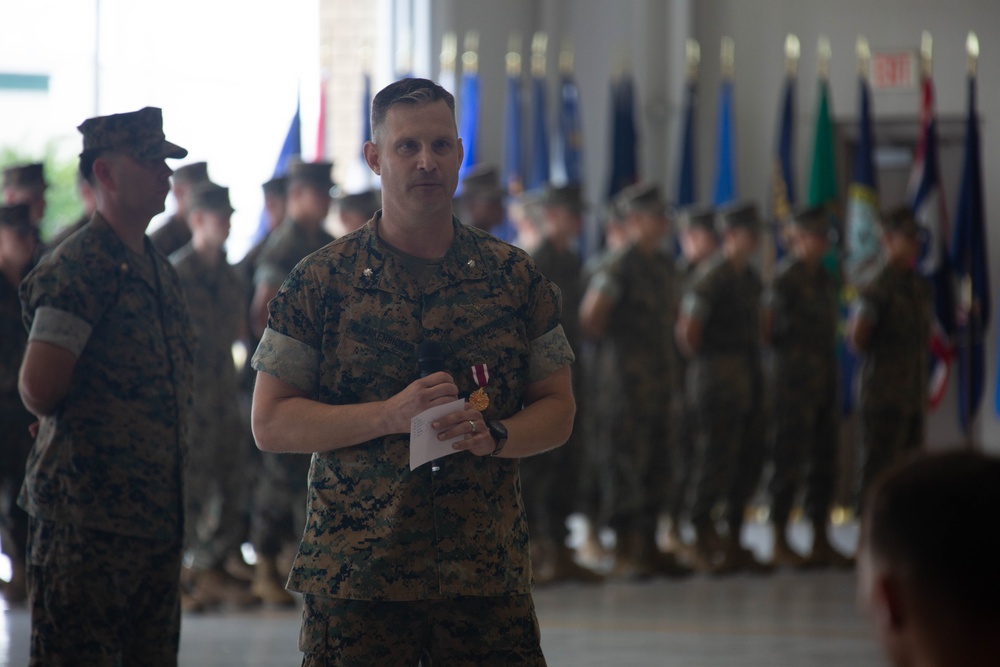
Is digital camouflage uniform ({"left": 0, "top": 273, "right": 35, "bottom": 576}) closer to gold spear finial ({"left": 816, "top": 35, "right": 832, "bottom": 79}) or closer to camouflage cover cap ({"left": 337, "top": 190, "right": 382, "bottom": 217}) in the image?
camouflage cover cap ({"left": 337, "top": 190, "right": 382, "bottom": 217})

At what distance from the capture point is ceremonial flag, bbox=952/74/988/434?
7.50m

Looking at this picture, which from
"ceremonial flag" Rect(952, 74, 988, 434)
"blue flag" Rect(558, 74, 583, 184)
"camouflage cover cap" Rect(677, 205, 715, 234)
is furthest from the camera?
"blue flag" Rect(558, 74, 583, 184)

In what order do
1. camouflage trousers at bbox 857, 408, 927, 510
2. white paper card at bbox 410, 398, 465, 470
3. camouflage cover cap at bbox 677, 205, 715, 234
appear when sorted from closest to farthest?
white paper card at bbox 410, 398, 465, 470 → camouflage trousers at bbox 857, 408, 927, 510 → camouflage cover cap at bbox 677, 205, 715, 234

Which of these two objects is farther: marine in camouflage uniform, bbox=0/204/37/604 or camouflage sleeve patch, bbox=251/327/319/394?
marine in camouflage uniform, bbox=0/204/37/604

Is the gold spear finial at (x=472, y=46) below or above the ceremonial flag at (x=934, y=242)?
above

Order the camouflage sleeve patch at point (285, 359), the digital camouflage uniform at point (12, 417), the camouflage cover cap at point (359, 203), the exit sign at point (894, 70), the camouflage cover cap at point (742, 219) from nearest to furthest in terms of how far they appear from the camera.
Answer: the camouflage sleeve patch at point (285, 359), the digital camouflage uniform at point (12, 417), the camouflage cover cap at point (359, 203), the camouflage cover cap at point (742, 219), the exit sign at point (894, 70)

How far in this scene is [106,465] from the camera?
2.41 metres

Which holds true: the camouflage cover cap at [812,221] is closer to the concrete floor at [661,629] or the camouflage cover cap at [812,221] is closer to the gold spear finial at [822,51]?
the concrete floor at [661,629]

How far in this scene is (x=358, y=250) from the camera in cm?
184

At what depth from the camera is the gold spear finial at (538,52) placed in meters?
8.28

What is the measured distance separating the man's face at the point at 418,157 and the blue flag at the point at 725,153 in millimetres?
6776

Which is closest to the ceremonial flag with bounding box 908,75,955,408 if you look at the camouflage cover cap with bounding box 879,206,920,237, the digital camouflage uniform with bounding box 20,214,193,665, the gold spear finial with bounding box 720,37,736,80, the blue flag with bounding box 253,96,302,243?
the camouflage cover cap with bounding box 879,206,920,237

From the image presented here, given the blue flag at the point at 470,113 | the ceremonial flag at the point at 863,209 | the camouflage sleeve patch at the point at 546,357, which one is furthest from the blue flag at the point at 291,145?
the camouflage sleeve patch at the point at 546,357

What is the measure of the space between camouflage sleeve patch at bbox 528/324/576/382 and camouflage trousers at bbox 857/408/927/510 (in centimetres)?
465
